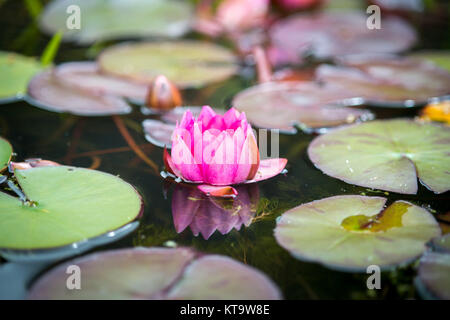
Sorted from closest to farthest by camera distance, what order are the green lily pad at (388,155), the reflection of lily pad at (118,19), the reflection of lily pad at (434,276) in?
the reflection of lily pad at (434,276)
the green lily pad at (388,155)
the reflection of lily pad at (118,19)

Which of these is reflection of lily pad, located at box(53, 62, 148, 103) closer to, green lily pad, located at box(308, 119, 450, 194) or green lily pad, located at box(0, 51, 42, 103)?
green lily pad, located at box(0, 51, 42, 103)

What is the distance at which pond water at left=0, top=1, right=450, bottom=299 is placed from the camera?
1115 millimetres

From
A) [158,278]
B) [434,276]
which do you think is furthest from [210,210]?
[434,276]

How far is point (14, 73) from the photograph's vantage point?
2281 mm

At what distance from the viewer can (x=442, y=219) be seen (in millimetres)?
1314

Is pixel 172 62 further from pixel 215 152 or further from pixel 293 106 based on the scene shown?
pixel 215 152

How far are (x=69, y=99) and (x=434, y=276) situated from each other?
1606 mm

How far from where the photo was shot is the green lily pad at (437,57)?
2.53m

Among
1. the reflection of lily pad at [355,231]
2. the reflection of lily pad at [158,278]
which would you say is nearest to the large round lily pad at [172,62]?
the reflection of lily pad at [355,231]

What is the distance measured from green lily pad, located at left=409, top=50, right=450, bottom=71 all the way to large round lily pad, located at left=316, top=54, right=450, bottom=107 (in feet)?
0.34

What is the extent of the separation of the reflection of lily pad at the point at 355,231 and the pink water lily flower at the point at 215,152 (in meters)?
0.21

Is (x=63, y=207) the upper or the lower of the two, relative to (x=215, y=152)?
lower

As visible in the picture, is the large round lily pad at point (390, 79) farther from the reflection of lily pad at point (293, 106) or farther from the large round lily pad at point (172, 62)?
the large round lily pad at point (172, 62)
